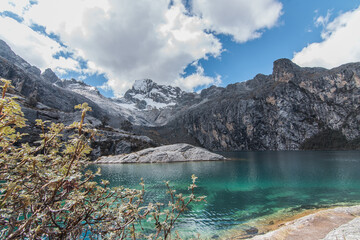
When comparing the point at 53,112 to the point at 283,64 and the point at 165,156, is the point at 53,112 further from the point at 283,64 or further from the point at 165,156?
the point at 283,64

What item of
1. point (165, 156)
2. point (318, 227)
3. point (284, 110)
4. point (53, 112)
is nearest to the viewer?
point (318, 227)

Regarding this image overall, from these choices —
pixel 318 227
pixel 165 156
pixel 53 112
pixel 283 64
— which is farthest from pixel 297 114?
pixel 53 112

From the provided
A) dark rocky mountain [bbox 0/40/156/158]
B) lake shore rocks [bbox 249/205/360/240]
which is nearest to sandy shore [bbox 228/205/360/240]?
lake shore rocks [bbox 249/205/360/240]

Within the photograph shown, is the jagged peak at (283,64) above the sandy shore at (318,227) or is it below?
above

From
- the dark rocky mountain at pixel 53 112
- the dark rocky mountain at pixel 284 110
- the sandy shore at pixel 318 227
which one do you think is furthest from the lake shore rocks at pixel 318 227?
the dark rocky mountain at pixel 284 110

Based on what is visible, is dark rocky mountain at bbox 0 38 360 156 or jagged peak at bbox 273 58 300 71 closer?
dark rocky mountain at bbox 0 38 360 156

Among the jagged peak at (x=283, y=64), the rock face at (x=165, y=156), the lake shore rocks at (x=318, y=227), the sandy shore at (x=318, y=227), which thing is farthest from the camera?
the jagged peak at (x=283, y=64)

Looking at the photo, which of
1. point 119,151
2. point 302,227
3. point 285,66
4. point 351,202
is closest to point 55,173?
point 302,227

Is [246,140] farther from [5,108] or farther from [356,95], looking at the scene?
[5,108]

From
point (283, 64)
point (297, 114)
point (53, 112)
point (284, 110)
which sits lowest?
point (53, 112)

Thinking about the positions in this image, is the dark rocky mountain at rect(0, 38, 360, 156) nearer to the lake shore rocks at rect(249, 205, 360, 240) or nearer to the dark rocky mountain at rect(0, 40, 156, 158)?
the dark rocky mountain at rect(0, 40, 156, 158)

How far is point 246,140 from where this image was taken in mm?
169750

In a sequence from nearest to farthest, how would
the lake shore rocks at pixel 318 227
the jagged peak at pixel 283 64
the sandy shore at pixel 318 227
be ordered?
the sandy shore at pixel 318 227 → the lake shore rocks at pixel 318 227 → the jagged peak at pixel 283 64

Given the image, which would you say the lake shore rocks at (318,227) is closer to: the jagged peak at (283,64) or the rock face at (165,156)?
the rock face at (165,156)
